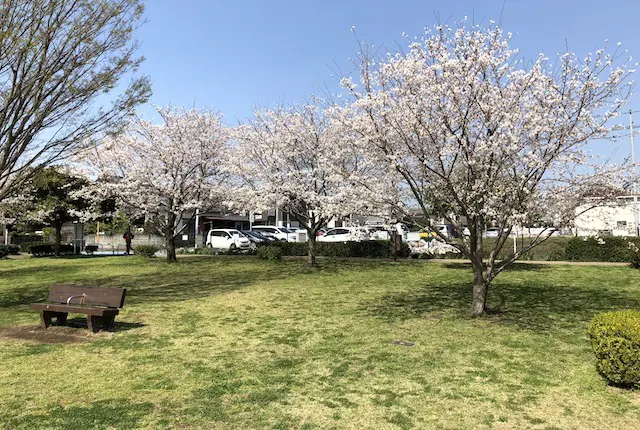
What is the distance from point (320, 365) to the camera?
5.98m

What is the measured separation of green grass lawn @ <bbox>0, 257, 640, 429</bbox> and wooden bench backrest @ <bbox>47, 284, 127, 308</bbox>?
0.52 m

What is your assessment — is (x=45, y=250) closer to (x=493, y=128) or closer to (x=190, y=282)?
(x=190, y=282)

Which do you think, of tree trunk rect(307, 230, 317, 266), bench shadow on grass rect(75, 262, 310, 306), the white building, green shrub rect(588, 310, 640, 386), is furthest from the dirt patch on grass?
tree trunk rect(307, 230, 317, 266)

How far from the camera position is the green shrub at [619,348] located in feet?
15.5

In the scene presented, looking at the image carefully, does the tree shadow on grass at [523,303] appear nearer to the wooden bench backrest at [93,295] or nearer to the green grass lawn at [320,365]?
the green grass lawn at [320,365]

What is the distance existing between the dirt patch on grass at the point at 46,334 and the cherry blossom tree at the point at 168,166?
41.2 feet

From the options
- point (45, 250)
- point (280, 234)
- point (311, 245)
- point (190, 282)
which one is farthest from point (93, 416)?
point (280, 234)

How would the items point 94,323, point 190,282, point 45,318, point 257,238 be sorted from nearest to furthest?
point 94,323 → point 45,318 → point 190,282 → point 257,238

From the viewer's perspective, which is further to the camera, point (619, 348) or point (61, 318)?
point (61, 318)

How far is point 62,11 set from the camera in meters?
9.35

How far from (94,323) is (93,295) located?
0.66 meters

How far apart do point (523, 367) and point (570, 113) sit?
14.4 feet

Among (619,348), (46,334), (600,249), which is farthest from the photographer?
(600,249)

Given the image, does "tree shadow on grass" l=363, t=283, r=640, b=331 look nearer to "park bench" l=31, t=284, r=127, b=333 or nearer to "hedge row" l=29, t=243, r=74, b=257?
"park bench" l=31, t=284, r=127, b=333
